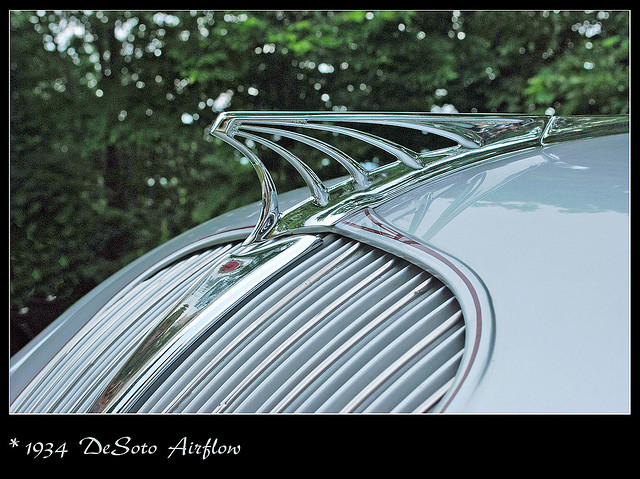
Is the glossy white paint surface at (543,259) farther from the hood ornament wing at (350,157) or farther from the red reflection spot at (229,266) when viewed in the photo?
the red reflection spot at (229,266)

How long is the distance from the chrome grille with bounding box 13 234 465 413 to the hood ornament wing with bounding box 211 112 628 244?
5.2 inches

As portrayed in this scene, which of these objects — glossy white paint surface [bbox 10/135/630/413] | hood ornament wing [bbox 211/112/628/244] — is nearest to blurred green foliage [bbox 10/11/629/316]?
hood ornament wing [bbox 211/112/628/244]

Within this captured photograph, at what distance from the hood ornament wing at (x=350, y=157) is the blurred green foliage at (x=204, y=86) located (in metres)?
3.93

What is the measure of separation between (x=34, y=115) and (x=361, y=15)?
3167 mm

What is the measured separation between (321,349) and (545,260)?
430 millimetres

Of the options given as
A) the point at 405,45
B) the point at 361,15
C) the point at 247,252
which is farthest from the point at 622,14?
the point at 247,252

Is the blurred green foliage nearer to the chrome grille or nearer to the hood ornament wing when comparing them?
the hood ornament wing

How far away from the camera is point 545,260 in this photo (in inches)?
41.9

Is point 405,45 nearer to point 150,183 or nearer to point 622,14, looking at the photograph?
point 622,14

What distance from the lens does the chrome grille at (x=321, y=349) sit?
972 millimetres

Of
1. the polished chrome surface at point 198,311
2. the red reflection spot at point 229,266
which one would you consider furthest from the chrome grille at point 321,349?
the red reflection spot at point 229,266

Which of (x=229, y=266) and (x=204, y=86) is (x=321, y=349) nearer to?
(x=229, y=266)

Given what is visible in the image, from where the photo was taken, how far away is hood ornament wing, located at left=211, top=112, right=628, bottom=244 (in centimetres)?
137

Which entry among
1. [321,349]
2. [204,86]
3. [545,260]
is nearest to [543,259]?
[545,260]
